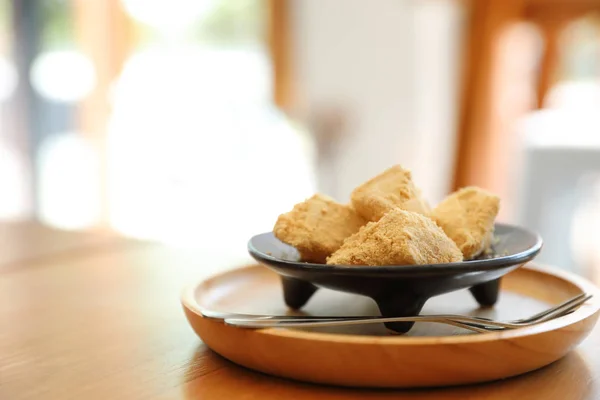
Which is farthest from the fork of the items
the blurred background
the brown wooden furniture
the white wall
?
the white wall

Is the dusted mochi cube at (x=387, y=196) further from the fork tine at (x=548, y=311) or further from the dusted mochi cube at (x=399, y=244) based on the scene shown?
the fork tine at (x=548, y=311)

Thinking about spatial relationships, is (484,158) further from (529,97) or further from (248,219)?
(248,219)

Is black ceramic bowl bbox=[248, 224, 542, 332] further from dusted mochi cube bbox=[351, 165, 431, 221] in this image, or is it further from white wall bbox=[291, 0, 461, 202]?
white wall bbox=[291, 0, 461, 202]

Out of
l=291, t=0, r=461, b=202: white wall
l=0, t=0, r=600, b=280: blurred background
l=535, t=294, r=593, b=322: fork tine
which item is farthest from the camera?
l=291, t=0, r=461, b=202: white wall

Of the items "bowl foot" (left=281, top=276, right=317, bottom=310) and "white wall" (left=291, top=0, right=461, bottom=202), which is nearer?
"bowl foot" (left=281, top=276, right=317, bottom=310)

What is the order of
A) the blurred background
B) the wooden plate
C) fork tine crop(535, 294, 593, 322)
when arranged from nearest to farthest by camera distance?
the wooden plate, fork tine crop(535, 294, 593, 322), the blurred background

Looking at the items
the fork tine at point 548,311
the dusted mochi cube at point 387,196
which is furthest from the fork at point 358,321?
the dusted mochi cube at point 387,196
